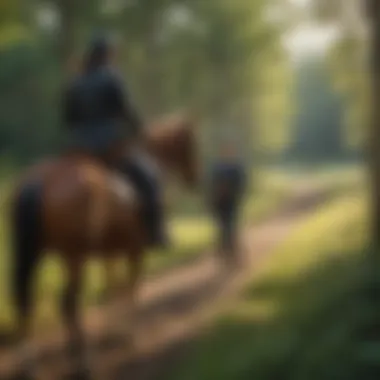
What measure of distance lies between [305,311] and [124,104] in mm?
525

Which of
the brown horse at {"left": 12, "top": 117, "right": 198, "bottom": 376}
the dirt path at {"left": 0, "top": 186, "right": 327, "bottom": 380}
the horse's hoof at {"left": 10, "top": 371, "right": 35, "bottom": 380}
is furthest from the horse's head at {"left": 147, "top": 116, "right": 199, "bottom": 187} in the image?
the horse's hoof at {"left": 10, "top": 371, "right": 35, "bottom": 380}

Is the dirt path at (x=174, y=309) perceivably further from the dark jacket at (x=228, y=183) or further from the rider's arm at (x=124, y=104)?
the rider's arm at (x=124, y=104)

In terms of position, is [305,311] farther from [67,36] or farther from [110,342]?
[67,36]

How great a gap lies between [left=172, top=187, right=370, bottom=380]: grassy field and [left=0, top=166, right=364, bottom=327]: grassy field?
Result: 76 mm

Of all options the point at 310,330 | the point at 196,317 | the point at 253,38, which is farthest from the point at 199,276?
the point at 253,38

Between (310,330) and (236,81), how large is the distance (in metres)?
0.50

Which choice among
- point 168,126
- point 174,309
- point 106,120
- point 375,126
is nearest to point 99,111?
point 106,120

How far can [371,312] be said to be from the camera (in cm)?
172

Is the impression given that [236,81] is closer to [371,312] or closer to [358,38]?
[358,38]

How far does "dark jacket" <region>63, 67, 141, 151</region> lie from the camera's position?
5.76 ft

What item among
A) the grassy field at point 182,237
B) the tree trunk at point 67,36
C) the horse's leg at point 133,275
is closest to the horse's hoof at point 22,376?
the grassy field at point 182,237

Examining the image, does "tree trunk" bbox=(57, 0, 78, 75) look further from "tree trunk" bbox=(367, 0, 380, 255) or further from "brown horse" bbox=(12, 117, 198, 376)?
"tree trunk" bbox=(367, 0, 380, 255)

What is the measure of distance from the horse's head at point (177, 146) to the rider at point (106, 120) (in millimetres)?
40

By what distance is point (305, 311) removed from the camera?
1.74 meters
